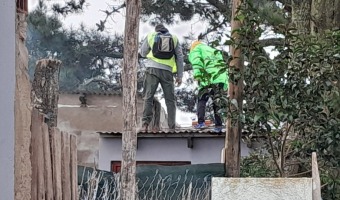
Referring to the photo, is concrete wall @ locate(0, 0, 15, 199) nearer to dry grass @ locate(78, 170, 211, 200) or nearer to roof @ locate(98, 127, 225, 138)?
dry grass @ locate(78, 170, 211, 200)

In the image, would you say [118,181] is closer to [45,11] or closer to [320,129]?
[320,129]

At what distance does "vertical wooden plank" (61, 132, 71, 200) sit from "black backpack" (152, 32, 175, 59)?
17.1 feet

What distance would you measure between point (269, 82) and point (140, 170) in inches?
54.3

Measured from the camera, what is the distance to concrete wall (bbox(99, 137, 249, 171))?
27.1ft

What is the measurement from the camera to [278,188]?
3.97 metres

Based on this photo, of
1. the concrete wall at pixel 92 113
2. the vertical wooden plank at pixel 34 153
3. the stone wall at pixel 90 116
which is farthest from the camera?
the concrete wall at pixel 92 113

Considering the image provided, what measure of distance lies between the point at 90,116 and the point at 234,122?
6407mm

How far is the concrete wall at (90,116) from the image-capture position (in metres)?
11.3

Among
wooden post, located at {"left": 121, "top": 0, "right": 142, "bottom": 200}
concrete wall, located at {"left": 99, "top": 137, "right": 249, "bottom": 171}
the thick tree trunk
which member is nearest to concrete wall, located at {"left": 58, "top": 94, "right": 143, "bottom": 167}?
concrete wall, located at {"left": 99, "top": 137, "right": 249, "bottom": 171}

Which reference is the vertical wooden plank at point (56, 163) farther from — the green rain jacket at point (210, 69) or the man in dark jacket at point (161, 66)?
the man in dark jacket at point (161, 66)

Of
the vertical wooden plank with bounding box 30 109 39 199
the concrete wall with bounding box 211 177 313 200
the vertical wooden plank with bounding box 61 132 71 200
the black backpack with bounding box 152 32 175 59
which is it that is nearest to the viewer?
the vertical wooden plank with bounding box 30 109 39 199

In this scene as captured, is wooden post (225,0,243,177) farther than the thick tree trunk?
Yes

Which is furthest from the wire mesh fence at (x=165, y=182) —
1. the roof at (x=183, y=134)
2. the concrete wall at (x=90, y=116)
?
the concrete wall at (x=90, y=116)

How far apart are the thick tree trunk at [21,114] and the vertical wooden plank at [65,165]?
879 millimetres
